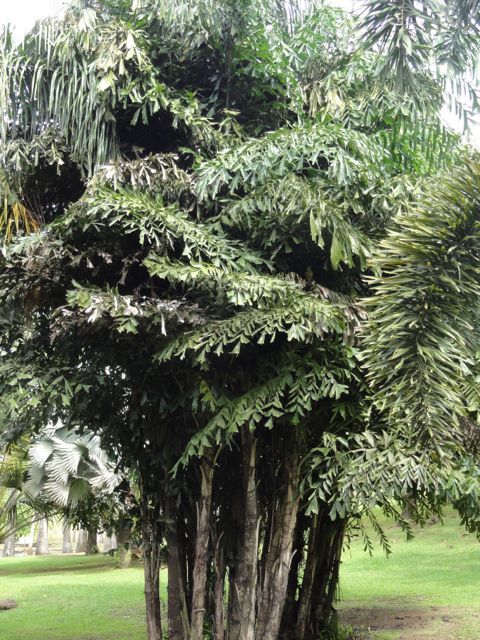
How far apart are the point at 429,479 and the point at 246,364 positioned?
6.28ft

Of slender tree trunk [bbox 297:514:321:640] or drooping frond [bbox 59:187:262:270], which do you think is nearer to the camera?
drooping frond [bbox 59:187:262:270]

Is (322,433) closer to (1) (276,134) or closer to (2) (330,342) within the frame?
(2) (330,342)

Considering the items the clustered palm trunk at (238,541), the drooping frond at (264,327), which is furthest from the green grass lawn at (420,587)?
the drooping frond at (264,327)

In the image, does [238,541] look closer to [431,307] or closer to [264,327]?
[264,327]

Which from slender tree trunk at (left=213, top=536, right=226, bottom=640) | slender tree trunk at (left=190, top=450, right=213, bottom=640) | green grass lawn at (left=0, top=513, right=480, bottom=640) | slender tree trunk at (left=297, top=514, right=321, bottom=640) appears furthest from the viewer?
green grass lawn at (left=0, top=513, right=480, bottom=640)

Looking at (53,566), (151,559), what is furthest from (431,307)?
(53,566)

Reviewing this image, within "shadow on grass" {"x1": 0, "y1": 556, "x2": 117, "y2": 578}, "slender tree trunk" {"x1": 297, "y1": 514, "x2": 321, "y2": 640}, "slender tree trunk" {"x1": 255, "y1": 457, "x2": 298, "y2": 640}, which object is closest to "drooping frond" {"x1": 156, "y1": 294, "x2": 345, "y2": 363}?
"slender tree trunk" {"x1": 255, "y1": 457, "x2": 298, "y2": 640}

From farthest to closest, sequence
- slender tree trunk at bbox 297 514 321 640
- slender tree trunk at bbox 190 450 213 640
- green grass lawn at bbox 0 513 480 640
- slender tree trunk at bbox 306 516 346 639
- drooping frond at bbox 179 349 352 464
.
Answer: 1. green grass lawn at bbox 0 513 480 640
2. slender tree trunk at bbox 306 516 346 639
3. slender tree trunk at bbox 297 514 321 640
4. slender tree trunk at bbox 190 450 213 640
5. drooping frond at bbox 179 349 352 464

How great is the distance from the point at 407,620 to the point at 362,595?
2662 millimetres

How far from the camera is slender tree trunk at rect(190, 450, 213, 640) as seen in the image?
248 inches

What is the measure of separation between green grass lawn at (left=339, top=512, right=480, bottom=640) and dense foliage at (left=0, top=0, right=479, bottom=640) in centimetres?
199

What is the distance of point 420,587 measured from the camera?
1202 centimetres

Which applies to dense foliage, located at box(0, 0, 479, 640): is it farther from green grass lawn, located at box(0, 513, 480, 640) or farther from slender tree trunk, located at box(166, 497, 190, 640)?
green grass lawn, located at box(0, 513, 480, 640)

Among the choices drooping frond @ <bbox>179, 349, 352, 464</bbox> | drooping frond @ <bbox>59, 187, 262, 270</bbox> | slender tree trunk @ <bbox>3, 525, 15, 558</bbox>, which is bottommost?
slender tree trunk @ <bbox>3, 525, 15, 558</bbox>
